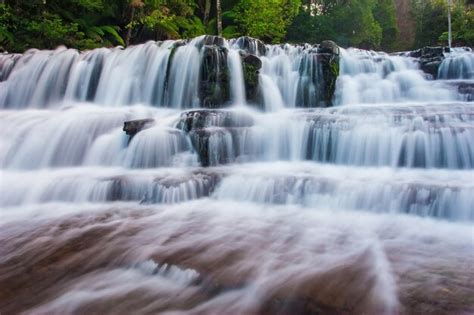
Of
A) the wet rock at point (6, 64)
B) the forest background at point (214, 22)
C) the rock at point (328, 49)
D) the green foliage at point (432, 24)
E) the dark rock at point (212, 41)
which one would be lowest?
the wet rock at point (6, 64)

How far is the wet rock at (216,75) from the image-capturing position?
32.6 ft

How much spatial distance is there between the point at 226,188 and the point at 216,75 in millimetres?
4573

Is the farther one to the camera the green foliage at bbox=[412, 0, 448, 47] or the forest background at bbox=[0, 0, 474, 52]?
the green foliage at bbox=[412, 0, 448, 47]

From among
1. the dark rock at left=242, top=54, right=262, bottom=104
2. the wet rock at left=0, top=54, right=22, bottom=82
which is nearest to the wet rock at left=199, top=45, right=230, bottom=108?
the dark rock at left=242, top=54, right=262, bottom=104

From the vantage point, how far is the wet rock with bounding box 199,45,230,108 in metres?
9.93

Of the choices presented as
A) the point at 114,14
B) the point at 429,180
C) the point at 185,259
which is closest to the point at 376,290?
the point at 185,259

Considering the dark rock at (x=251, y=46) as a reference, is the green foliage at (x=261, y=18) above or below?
above

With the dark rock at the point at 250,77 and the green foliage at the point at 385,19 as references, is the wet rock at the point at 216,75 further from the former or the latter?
the green foliage at the point at 385,19

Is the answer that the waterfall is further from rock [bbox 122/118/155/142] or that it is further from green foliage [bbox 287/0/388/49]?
green foliage [bbox 287/0/388/49]

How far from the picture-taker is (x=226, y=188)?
6.26 meters

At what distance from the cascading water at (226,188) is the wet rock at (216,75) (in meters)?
0.04

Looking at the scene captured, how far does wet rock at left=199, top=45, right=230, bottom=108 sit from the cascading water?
1.5 inches

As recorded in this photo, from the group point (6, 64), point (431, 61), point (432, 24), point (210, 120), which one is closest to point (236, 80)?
point (210, 120)

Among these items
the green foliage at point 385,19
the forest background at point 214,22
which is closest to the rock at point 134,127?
the forest background at point 214,22
